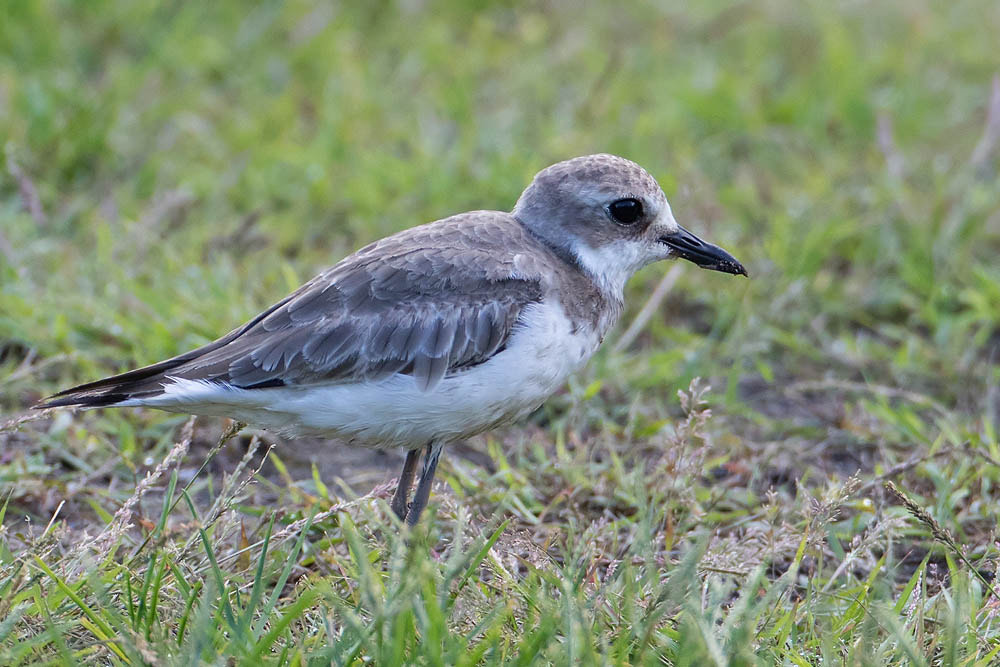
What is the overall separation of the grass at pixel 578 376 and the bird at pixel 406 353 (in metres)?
0.20

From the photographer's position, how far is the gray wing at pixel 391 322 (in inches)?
135

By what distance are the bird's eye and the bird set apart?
25 cm

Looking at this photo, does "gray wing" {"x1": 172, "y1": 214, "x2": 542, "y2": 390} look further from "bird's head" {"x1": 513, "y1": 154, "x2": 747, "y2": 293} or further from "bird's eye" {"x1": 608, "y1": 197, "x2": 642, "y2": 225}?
"bird's eye" {"x1": 608, "y1": 197, "x2": 642, "y2": 225}

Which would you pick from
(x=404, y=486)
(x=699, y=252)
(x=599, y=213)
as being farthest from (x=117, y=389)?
(x=699, y=252)

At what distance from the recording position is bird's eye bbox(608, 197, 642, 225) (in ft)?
12.6

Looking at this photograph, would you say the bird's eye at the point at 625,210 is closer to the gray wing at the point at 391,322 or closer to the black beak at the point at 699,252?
the black beak at the point at 699,252

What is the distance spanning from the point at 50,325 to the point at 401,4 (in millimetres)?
3781

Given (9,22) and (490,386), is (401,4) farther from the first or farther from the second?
(490,386)

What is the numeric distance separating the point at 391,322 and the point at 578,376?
4.51ft

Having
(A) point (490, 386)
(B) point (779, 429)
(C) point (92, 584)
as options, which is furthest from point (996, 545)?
(C) point (92, 584)

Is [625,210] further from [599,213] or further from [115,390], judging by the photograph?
[115,390]

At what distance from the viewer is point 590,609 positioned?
9.77ft

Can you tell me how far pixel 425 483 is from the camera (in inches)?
140

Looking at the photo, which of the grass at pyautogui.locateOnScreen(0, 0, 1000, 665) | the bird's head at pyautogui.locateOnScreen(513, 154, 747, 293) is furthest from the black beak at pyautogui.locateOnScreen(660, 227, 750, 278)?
the grass at pyautogui.locateOnScreen(0, 0, 1000, 665)
